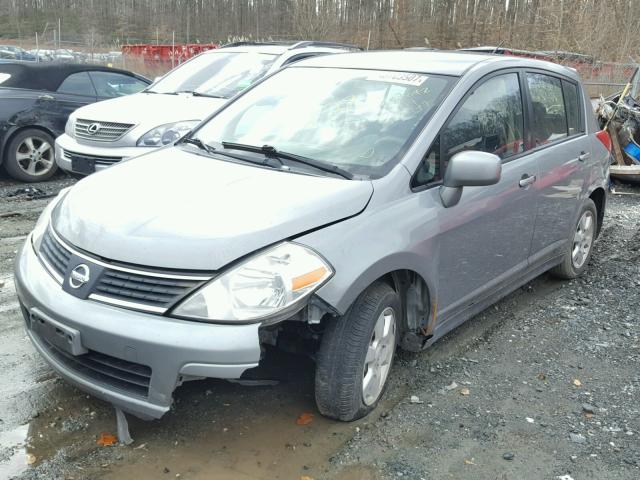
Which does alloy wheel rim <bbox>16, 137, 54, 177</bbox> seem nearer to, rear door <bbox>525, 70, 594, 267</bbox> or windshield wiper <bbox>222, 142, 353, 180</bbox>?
windshield wiper <bbox>222, 142, 353, 180</bbox>

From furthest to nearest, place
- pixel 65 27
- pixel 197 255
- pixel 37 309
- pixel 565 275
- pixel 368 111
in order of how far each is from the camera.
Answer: pixel 65 27, pixel 565 275, pixel 368 111, pixel 37 309, pixel 197 255

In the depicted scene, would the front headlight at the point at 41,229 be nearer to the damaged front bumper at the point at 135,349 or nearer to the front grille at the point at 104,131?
the damaged front bumper at the point at 135,349

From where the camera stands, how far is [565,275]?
5.47m

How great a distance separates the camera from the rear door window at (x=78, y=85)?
8.99m

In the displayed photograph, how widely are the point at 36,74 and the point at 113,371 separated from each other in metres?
7.27

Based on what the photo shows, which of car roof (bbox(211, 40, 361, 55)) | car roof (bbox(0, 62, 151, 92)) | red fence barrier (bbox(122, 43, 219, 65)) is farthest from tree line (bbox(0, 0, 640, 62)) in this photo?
car roof (bbox(0, 62, 151, 92))

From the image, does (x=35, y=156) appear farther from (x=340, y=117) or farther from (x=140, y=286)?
(x=140, y=286)

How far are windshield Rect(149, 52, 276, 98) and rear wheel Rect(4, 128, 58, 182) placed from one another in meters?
1.75

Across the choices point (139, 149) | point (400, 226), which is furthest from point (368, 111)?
point (139, 149)

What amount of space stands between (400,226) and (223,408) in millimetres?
1326

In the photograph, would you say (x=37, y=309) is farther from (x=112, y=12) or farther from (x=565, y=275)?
(x=112, y=12)

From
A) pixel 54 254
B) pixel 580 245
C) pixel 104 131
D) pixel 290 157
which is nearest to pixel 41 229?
pixel 54 254

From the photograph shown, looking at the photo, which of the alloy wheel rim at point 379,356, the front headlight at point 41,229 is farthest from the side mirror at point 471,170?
the front headlight at point 41,229

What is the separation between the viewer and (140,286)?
8.81ft
